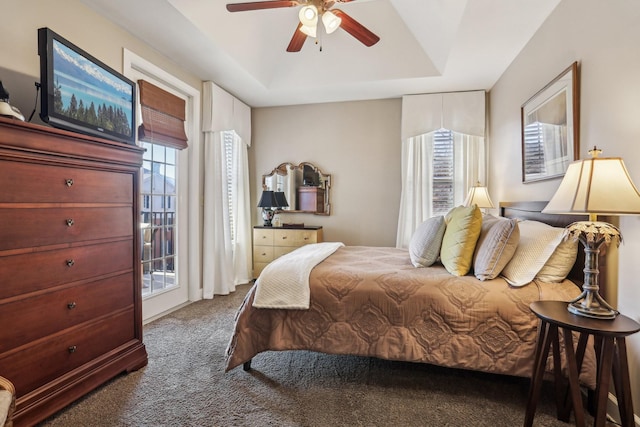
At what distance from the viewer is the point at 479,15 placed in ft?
8.02

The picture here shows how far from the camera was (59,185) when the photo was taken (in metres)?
1.66

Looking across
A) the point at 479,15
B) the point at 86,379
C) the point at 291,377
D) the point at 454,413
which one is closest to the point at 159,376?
the point at 86,379

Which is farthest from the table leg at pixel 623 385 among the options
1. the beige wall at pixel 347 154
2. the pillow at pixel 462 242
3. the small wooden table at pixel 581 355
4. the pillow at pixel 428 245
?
the beige wall at pixel 347 154

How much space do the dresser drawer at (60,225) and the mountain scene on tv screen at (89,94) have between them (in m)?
0.56

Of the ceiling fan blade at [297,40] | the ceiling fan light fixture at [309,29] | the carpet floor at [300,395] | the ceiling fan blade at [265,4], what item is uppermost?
the ceiling fan blade at [265,4]

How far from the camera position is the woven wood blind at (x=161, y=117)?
2.94m

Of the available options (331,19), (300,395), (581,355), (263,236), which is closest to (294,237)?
(263,236)

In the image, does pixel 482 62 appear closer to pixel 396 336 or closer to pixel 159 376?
pixel 396 336

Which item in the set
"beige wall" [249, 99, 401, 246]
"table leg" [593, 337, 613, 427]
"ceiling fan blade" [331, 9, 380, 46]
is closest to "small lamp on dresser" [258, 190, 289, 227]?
"beige wall" [249, 99, 401, 246]

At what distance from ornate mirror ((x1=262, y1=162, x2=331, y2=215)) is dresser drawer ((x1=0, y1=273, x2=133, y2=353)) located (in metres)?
2.81

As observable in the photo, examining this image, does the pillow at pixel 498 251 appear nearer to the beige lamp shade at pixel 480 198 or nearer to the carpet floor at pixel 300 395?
the carpet floor at pixel 300 395

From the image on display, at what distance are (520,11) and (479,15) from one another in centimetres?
28

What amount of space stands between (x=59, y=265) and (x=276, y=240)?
2832mm

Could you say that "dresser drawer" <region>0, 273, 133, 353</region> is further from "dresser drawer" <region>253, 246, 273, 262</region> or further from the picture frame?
the picture frame
